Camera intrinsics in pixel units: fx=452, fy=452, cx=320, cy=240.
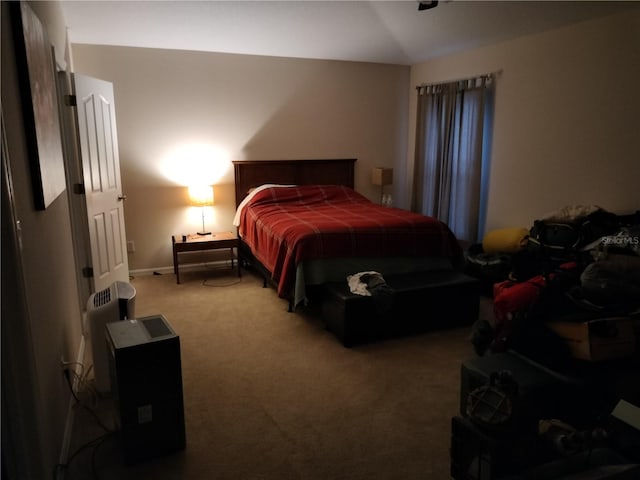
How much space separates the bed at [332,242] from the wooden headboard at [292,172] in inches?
17.7

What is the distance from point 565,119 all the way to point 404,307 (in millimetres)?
2174

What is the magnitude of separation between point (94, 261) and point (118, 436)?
1736 millimetres

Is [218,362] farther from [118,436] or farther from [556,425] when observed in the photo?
[556,425]

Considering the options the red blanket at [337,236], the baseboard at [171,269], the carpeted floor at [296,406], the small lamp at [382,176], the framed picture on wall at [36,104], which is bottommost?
the carpeted floor at [296,406]

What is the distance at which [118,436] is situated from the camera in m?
2.11

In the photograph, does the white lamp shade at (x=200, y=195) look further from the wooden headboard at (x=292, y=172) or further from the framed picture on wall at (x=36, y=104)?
the framed picture on wall at (x=36, y=104)

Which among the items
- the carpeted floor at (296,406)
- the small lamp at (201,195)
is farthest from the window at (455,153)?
the small lamp at (201,195)

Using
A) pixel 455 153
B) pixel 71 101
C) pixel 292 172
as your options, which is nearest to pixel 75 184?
pixel 71 101

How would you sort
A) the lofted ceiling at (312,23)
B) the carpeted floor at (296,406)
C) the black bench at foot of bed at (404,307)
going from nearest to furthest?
1. the carpeted floor at (296,406)
2. the black bench at foot of bed at (404,307)
3. the lofted ceiling at (312,23)

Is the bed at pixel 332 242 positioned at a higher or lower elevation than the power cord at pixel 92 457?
higher

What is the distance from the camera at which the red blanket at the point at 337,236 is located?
132 inches

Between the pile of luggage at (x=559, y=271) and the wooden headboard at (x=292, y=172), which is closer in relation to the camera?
the pile of luggage at (x=559, y=271)

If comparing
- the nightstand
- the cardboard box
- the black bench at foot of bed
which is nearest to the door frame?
the nightstand

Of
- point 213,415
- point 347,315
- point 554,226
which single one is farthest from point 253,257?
point 554,226
